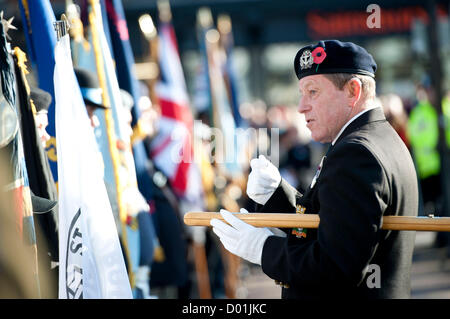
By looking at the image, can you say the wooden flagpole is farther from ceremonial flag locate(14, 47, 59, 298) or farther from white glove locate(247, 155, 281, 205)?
ceremonial flag locate(14, 47, 59, 298)

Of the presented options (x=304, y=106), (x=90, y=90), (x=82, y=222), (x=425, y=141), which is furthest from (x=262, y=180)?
(x=425, y=141)

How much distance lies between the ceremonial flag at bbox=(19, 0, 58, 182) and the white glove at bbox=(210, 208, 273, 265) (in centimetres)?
145

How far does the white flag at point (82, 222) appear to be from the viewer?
8.11ft

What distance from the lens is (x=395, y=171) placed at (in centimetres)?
225

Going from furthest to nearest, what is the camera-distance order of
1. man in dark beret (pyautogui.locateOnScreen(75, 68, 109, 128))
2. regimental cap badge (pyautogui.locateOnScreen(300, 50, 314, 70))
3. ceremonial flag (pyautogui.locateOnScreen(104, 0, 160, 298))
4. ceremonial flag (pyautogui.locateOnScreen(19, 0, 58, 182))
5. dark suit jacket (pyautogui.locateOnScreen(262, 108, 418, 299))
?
1. ceremonial flag (pyautogui.locateOnScreen(104, 0, 160, 298))
2. man in dark beret (pyautogui.locateOnScreen(75, 68, 109, 128))
3. ceremonial flag (pyautogui.locateOnScreen(19, 0, 58, 182))
4. regimental cap badge (pyautogui.locateOnScreen(300, 50, 314, 70))
5. dark suit jacket (pyautogui.locateOnScreen(262, 108, 418, 299))

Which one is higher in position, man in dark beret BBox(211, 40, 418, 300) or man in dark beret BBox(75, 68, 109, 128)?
man in dark beret BBox(75, 68, 109, 128)

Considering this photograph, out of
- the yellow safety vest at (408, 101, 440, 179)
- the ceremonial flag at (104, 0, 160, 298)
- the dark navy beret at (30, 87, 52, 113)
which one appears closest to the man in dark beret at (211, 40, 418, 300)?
the dark navy beret at (30, 87, 52, 113)

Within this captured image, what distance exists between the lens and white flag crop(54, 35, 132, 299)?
8.11 feet

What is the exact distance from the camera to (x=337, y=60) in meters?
2.39

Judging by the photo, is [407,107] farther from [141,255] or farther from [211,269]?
[141,255]

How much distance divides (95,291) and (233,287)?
4.87 m

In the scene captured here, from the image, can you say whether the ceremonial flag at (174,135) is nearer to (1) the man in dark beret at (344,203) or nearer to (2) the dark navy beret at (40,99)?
(2) the dark navy beret at (40,99)

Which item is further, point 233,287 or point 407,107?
point 407,107
